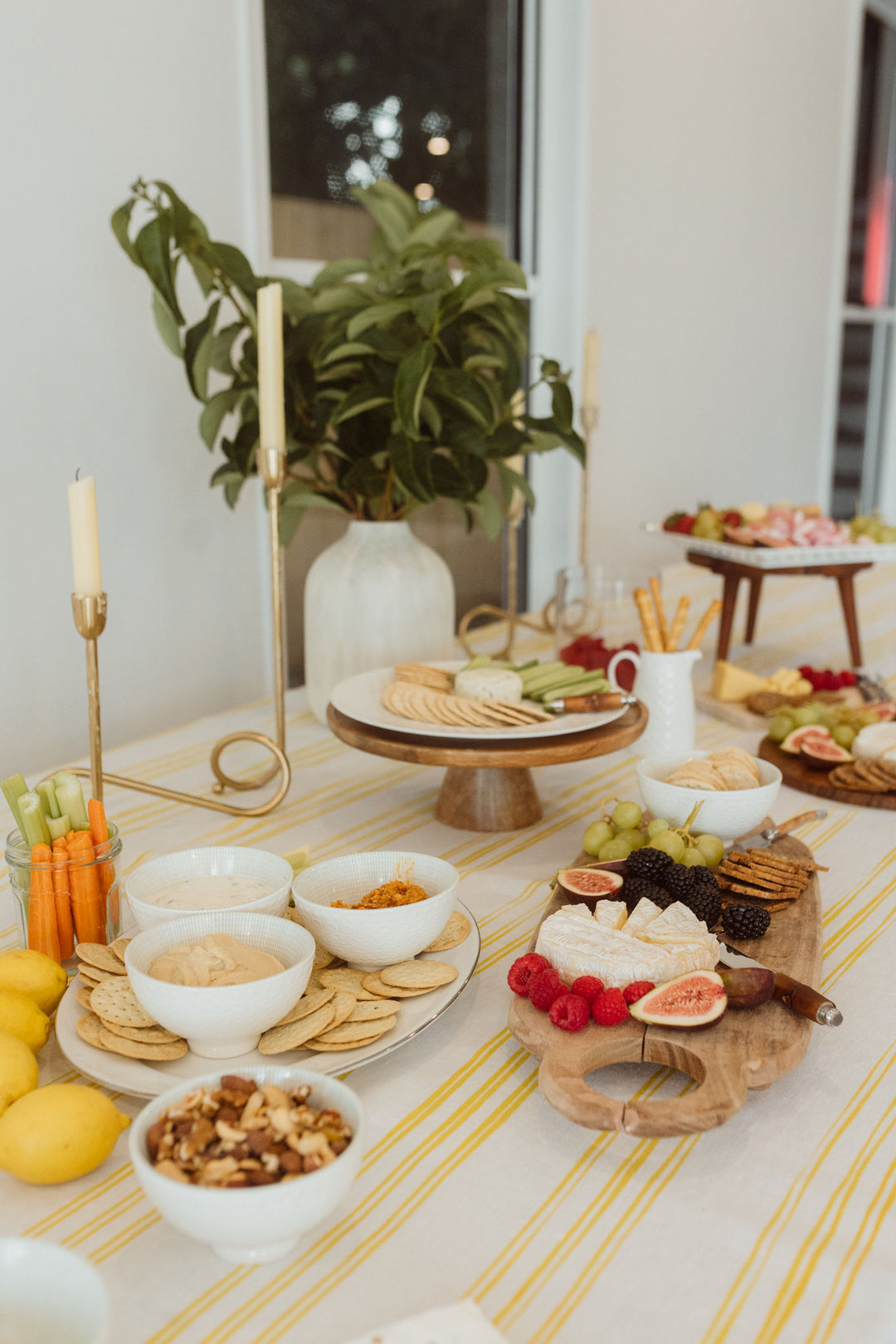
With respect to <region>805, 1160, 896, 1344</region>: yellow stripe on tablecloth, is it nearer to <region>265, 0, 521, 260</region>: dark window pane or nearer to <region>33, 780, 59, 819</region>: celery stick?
<region>33, 780, 59, 819</region>: celery stick

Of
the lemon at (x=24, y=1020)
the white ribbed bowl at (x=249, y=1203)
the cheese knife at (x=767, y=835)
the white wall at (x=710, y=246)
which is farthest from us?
the white wall at (x=710, y=246)

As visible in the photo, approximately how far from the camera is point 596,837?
3.38ft

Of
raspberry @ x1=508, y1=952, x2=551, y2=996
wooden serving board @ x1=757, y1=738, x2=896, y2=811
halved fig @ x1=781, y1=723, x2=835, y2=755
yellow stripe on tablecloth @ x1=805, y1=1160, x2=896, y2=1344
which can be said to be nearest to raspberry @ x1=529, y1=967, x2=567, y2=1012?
raspberry @ x1=508, y1=952, x2=551, y2=996

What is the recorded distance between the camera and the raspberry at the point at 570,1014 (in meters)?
0.73

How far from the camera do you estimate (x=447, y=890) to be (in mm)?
806

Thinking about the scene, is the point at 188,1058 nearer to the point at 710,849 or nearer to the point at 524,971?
the point at 524,971

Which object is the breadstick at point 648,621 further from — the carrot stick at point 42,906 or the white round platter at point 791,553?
the carrot stick at point 42,906

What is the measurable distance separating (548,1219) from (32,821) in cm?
50

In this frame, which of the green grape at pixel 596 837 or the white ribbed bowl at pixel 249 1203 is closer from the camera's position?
the white ribbed bowl at pixel 249 1203

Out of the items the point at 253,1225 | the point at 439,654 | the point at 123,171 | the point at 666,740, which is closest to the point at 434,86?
the point at 123,171

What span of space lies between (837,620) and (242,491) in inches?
51.0

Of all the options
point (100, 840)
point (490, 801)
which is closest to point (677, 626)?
point (490, 801)

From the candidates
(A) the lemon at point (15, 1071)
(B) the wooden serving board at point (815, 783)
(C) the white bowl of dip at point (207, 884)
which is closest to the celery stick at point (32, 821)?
(C) the white bowl of dip at point (207, 884)

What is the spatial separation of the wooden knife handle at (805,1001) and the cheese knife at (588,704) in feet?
1.44
